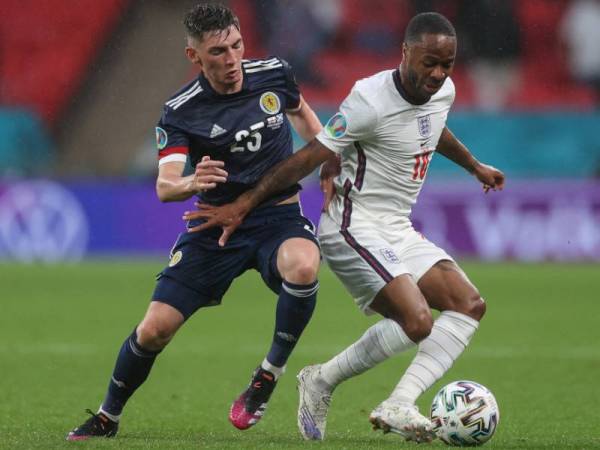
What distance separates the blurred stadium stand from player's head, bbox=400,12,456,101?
1306cm

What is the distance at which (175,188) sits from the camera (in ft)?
17.6

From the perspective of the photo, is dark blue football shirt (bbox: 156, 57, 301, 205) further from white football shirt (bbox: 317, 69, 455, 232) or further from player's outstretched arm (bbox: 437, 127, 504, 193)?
player's outstretched arm (bbox: 437, 127, 504, 193)

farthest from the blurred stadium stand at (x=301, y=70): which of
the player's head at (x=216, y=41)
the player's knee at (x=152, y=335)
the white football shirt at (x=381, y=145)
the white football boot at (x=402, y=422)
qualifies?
the white football boot at (x=402, y=422)

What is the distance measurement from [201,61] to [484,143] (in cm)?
1348

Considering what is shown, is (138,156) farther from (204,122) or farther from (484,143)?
(204,122)

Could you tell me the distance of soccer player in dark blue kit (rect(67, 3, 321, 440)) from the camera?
220 inches

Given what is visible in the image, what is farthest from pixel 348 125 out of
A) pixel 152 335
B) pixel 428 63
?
→ pixel 152 335

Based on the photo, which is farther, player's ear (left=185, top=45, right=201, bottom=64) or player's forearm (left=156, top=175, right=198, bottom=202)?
player's ear (left=185, top=45, right=201, bottom=64)

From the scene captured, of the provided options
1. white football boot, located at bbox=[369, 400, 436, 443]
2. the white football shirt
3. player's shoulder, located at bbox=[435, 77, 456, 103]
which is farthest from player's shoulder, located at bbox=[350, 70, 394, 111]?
white football boot, located at bbox=[369, 400, 436, 443]

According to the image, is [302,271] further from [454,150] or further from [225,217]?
[454,150]

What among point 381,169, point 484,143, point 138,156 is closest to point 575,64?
point 484,143

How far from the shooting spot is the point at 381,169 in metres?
Result: 5.82

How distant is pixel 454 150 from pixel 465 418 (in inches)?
62.0

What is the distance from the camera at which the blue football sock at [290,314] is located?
557 cm
